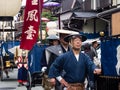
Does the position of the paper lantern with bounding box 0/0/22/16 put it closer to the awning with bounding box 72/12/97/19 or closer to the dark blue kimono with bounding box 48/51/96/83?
the dark blue kimono with bounding box 48/51/96/83

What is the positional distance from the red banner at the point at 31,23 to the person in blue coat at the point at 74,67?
23.7 ft

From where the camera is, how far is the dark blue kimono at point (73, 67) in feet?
26.9

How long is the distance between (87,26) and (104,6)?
3.48 metres

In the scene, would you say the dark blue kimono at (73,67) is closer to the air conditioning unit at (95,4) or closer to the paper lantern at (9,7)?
the paper lantern at (9,7)

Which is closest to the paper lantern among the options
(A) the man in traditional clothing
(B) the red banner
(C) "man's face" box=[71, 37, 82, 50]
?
(A) the man in traditional clothing

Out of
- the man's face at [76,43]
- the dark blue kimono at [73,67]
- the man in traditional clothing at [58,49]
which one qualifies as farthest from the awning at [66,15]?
the man's face at [76,43]

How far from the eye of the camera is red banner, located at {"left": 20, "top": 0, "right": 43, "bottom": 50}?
50.8ft

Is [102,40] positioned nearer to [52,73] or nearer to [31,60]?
[52,73]

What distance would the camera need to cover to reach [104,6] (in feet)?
88.0

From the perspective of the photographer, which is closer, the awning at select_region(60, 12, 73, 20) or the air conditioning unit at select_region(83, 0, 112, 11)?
the air conditioning unit at select_region(83, 0, 112, 11)

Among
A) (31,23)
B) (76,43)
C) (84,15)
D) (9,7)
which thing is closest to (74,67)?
(76,43)

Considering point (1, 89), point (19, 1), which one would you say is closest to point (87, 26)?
point (1, 89)

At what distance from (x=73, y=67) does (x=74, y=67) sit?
0.06 feet

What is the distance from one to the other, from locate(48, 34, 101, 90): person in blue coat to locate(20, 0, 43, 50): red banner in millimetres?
7216
